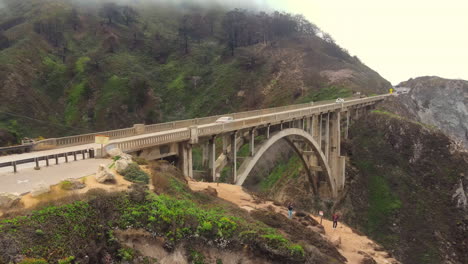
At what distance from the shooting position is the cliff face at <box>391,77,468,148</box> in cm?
8594

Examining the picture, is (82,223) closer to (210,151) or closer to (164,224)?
(164,224)

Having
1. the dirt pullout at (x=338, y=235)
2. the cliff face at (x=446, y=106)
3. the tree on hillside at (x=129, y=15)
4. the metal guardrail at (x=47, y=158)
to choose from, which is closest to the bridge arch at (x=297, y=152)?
the dirt pullout at (x=338, y=235)

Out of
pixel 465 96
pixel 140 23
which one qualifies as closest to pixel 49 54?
pixel 140 23

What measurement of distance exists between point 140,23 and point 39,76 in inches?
1794

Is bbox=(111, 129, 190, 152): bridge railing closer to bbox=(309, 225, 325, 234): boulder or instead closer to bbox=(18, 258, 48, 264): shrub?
bbox=(309, 225, 325, 234): boulder

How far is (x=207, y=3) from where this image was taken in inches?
5438

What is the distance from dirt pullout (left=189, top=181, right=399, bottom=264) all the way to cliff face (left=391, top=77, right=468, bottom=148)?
239 ft

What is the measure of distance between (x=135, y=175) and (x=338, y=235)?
13464 millimetres

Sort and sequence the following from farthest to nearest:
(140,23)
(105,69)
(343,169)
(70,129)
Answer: (140,23) < (105,69) < (70,129) < (343,169)

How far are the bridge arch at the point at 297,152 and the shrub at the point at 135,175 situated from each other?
36.3 ft

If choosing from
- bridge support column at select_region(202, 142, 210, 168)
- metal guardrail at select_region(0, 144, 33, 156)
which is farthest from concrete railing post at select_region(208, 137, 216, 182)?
metal guardrail at select_region(0, 144, 33, 156)

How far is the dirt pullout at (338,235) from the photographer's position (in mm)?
18519

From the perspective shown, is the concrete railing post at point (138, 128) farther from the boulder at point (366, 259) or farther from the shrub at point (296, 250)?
the boulder at point (366, 259)

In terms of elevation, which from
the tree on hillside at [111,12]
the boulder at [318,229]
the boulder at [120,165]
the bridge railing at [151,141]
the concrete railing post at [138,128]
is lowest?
the boulder at [318,229]
